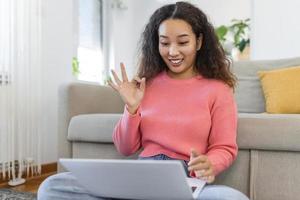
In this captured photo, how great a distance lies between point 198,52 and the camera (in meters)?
1.07

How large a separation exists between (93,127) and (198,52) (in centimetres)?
55

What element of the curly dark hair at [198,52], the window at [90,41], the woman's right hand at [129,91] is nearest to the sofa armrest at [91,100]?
the curly dark hair at [198,52]

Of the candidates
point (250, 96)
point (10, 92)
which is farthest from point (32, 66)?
point (250, 96)

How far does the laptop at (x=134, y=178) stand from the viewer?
2.11ft

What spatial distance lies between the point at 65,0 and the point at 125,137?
1727mm

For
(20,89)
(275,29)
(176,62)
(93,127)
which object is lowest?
(93,127)

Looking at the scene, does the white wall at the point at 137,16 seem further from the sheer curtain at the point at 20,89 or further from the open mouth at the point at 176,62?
the open mouth at the point at 176,62

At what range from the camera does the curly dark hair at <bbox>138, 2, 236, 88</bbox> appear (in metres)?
1.02

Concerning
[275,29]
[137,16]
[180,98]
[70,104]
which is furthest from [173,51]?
[137,16]

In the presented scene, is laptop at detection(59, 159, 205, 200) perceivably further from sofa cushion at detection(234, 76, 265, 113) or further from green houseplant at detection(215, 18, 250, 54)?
green houseplant at detection(215, 18, 250, 54)

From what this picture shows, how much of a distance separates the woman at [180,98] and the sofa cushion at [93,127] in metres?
0.34

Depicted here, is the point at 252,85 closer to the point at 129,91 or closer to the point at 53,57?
the point at 129,91

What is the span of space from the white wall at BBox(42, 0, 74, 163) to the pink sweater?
4.52ft

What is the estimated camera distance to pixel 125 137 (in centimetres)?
100
